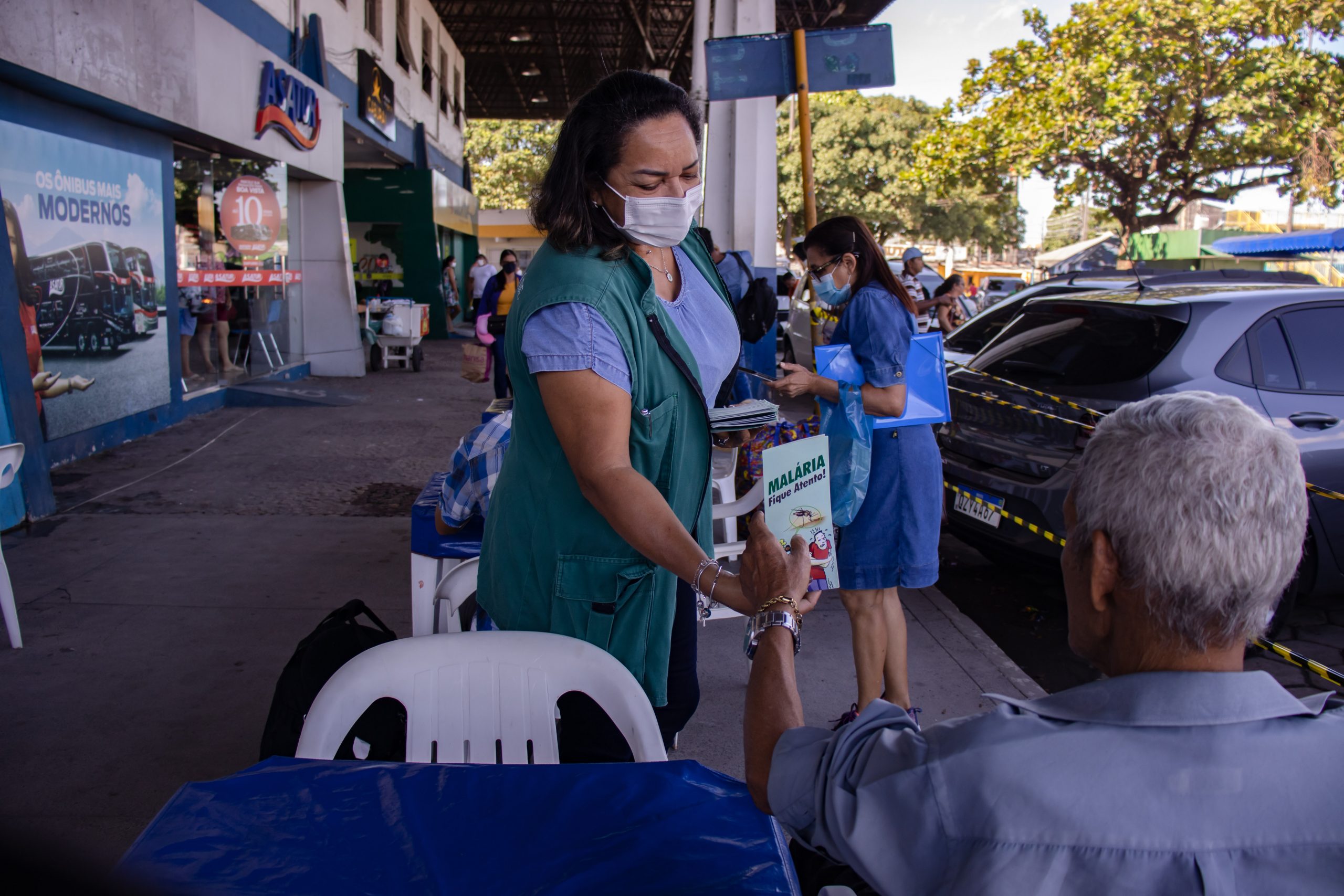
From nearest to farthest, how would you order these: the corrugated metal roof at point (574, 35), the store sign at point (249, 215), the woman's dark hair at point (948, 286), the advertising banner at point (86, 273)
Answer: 1. the advertising banner at point (86, 273)
2. the store sign at point (249, 215)
3. the woman's dark hair at point (948, 286)
4. the corrugated metal roof at point (574, 35)

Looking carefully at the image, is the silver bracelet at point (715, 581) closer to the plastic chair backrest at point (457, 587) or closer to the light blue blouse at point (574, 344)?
the light blue blouse at point (574, 344)

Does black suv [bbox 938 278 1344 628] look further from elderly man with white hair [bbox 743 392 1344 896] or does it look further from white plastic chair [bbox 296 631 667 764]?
elderly man with white hair [bbox 743 392 1344 896]

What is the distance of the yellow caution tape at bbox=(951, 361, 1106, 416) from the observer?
480 centimetres

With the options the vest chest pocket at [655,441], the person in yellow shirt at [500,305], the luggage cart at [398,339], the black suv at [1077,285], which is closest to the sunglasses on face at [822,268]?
the vest chest pocket at [655,441]

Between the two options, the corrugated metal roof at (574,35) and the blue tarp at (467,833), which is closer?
the blue tarp at (467,833)

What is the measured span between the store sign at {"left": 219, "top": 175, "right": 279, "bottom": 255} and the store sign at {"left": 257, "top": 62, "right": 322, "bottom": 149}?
598mm

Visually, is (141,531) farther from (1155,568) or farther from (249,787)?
(1155,568)

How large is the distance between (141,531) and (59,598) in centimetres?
122

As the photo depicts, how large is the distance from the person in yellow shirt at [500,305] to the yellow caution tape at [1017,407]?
16.7 ft

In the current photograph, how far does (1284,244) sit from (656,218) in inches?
1224

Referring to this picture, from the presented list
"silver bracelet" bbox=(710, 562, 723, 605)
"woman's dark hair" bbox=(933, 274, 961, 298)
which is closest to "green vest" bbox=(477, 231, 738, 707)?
"silver bracelet" bbox=(710, 562, 723, 605)

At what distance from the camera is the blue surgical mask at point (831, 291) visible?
3.74 m

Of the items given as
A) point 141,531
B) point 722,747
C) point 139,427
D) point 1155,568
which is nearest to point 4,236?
point 141,531

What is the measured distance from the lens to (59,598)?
475 cm
